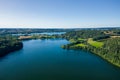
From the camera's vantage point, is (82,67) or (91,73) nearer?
(91,73)

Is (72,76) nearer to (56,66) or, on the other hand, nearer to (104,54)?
(56,66)

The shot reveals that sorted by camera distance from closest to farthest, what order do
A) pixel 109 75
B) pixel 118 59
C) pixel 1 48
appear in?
pixel 109 75 → pixel 118 59 → pixel 1 48

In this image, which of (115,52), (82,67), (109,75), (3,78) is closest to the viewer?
(3,78)

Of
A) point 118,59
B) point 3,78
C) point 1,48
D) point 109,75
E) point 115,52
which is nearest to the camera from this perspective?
point 3,78

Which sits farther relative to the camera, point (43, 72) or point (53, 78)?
point (43, 72)

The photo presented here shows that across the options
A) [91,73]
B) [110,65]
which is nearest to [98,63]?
[110,65]

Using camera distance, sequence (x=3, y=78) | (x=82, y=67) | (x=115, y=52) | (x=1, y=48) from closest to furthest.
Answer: (x=3, y=78) < (x=82, y=67) < (x=115, y=52) < (x=1, y=48)

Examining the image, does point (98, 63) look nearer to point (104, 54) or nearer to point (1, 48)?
point (104, 54)

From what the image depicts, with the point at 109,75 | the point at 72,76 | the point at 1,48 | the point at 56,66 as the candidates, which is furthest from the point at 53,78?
the point at 1,48
